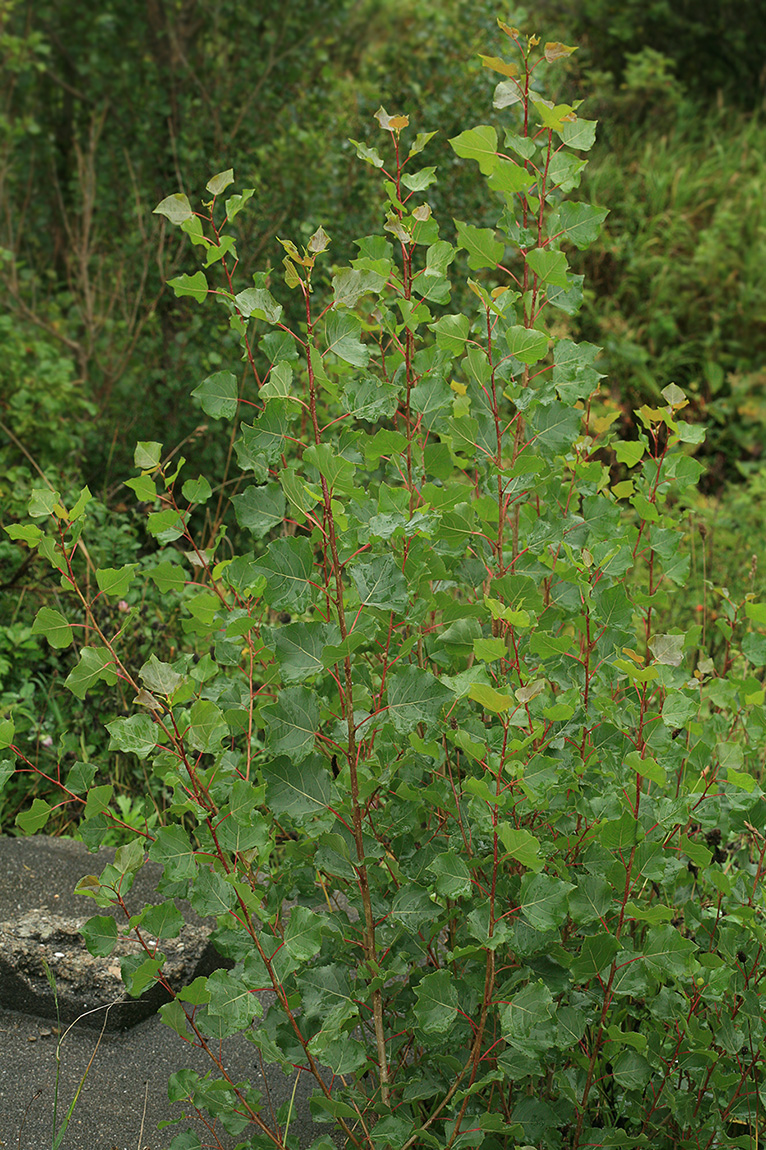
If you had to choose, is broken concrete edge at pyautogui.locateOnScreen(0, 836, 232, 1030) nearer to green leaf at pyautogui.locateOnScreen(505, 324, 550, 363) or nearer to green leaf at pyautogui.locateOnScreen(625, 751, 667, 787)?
green leaf at pyautogui.locateOnScreen(625, 751, 667, 787)

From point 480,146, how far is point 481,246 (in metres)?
0.13

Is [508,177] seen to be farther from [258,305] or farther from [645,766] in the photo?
[645,766]

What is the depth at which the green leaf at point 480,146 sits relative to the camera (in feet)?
4.41

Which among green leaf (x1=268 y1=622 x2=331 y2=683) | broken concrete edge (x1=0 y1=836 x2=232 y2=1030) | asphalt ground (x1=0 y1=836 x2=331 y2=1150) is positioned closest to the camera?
green leaf (x1=268 y1=622 x2=331 y2=683)

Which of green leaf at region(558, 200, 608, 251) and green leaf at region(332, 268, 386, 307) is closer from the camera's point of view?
green leaf at region(332, 268, 386, 307)

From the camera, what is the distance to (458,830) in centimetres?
150

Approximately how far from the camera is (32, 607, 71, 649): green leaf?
1.36m

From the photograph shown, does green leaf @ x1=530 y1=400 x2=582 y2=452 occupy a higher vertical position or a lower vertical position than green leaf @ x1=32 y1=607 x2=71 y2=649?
higher

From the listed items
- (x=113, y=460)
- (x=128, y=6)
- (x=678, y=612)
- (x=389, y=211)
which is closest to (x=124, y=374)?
(x=113, y=460)

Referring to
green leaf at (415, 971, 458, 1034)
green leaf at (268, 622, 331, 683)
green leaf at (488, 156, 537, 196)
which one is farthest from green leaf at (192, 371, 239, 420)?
green leaf at (415, 971, 458, 1034)

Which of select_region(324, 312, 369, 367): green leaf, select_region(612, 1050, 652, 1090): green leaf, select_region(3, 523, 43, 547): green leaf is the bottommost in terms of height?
select_region(612, 1050, 652, 1090): green leaf

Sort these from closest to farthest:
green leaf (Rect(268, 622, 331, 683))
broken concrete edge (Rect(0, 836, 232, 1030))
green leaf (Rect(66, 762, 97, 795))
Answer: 1. green leaf (Rect(268, 622, 331, 683))
2. green leaf (Rect(66, 762, 97, 795))
3. broken concrete edge (Rect(0, 836, 232, 1030))

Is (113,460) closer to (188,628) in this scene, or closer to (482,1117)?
(188,628)

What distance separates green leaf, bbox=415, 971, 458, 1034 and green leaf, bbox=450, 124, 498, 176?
1.03 metres
